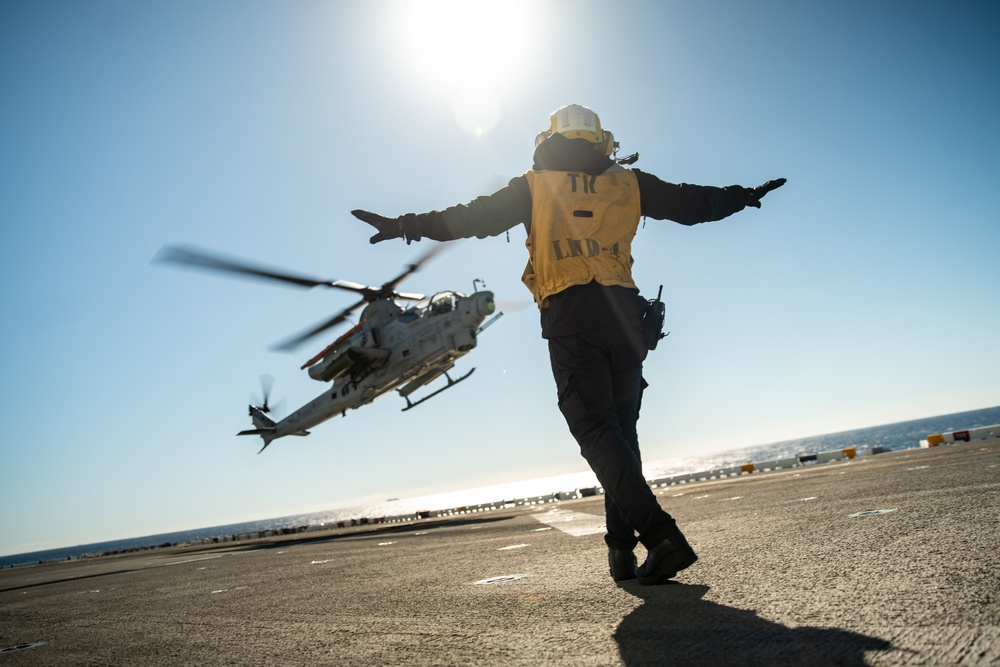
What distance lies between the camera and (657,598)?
2422mm

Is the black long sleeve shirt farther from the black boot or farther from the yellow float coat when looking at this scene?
the black boot

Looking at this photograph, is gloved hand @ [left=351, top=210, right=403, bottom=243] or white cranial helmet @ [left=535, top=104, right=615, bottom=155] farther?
gloved hand @ [left=351, top=210, right=403, bottom=243]

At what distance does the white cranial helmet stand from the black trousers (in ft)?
3.47

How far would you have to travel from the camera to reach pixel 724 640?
5.48 ft

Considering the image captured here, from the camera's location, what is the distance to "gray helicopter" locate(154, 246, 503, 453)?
21344 mm

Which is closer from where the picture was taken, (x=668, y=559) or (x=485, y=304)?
(x=668, y=559)

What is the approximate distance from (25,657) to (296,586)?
1.87 metres

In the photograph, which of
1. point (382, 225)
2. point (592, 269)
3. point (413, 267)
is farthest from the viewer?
point (413, 267)

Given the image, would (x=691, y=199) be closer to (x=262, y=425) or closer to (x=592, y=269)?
(x=592, y=269)

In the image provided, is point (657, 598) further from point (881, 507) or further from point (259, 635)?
point (881, 507)

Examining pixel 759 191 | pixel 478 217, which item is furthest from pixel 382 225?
pixel 759 191

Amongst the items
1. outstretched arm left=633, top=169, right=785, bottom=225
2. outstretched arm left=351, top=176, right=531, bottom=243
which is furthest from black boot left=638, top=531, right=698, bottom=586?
outstretched arm left=633, top=169, right=785, bottom=225

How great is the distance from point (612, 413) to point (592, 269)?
74 cm

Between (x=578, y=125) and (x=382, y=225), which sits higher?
(x=578, y=125)
